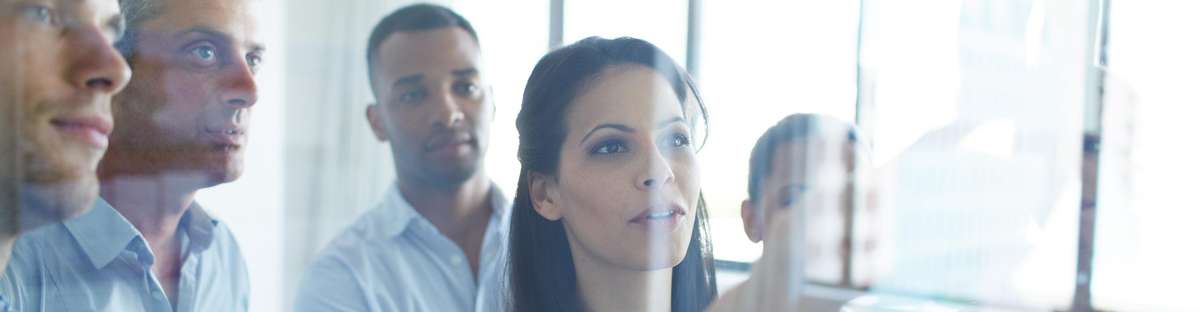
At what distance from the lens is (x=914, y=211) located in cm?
70

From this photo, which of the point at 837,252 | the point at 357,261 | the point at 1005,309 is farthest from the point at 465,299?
the point at 1005,309

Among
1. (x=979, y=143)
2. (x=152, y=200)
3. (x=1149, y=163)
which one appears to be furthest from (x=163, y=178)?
(x=1149, y=163)

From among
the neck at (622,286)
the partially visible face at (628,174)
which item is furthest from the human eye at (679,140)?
the neck at (622,286)

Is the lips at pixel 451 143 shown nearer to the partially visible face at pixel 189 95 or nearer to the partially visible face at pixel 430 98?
the partially visible face at pixel 430 98

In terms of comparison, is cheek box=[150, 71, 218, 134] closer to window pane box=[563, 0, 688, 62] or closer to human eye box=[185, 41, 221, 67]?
human eye box=[185, 41, 221, 67]

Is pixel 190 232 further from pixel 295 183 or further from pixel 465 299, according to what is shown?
pixel 465 299

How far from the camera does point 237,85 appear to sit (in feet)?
2.27

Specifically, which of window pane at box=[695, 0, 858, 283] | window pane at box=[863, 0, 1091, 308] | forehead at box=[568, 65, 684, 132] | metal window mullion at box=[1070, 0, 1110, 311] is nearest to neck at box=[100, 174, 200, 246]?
forehead at box=[568, 65, 684, 132]

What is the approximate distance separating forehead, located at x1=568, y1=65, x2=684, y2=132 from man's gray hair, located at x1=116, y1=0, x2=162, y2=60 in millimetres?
333

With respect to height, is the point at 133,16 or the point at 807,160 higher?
the point at 133,16

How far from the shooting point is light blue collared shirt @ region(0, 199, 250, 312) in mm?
588

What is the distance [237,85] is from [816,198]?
0.47 m

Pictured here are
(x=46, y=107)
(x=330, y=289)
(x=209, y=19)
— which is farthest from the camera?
(x=330, y=289)

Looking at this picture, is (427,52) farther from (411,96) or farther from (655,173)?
(655,173)
